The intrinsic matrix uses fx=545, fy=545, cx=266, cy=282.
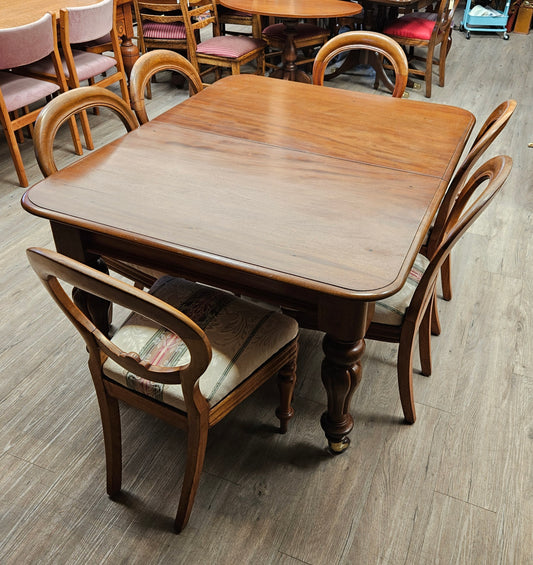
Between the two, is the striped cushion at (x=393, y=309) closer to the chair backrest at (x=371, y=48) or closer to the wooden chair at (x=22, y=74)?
the chair backrest at (x=371, y=48)

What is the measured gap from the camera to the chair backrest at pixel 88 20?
2.86 m

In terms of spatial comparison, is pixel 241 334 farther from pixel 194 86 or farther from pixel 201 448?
pixel 194 86

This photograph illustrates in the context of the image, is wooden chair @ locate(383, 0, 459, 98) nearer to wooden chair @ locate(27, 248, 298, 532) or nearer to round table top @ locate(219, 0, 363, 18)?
round table top @ locate(219, 0, 363, 18)

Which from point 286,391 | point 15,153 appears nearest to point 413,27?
point 15,153

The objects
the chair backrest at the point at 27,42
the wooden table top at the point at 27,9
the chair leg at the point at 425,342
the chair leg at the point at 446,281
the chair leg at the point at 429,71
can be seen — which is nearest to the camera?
the chair leg at the point at 425,342

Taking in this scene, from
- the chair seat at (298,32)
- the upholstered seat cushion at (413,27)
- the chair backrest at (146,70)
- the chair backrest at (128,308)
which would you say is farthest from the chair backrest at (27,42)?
the upholstered seat cushion at (413,27)

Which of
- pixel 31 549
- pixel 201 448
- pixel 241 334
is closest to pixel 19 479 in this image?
pixel 31 549

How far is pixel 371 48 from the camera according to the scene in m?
2.14

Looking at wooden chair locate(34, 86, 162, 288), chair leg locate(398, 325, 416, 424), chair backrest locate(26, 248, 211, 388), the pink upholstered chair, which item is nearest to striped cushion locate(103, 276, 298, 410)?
chair backrest locate(26, 248, 211, 388)

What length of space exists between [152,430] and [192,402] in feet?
1.85

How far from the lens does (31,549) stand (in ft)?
4.40

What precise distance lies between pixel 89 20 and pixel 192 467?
261 cm

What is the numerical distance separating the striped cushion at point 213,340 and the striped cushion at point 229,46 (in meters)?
2.71

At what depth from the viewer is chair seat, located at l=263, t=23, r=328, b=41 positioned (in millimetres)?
4062
